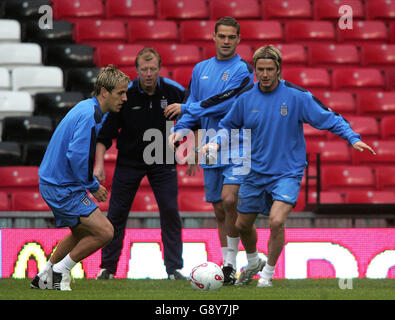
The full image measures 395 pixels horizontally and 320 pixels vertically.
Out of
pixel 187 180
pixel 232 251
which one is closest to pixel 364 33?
pixel 187 180

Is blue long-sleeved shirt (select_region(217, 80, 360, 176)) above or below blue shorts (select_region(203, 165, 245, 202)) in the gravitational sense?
above

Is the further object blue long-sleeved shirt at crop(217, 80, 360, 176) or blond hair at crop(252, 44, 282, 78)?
blue long-sleeved shirt at crop(217, 80, 360, 176)

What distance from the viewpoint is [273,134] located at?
6.55m

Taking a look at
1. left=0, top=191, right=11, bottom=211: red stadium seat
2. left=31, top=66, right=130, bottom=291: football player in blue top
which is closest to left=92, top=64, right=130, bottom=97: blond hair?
left=31, top=66, right=130, bottom=291: football player in blue top

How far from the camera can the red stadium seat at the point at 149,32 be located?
12.5 meters

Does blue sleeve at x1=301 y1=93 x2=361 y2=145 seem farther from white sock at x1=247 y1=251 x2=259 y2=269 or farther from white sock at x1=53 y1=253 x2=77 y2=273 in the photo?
white sock at x1=53 y1=253 x2=77 y2=273

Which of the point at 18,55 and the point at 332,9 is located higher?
the point at 332,9

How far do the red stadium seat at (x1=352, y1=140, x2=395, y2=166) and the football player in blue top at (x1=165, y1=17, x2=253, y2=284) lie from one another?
171 inches

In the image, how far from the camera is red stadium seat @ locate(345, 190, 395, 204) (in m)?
10.2

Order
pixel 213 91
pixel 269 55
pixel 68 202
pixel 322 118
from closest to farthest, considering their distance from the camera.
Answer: pixel 68 202, pixel 269 55, pixel 322 118, pixel 213 91

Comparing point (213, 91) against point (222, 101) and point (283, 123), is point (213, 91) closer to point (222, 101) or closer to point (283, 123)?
point (222, 101)

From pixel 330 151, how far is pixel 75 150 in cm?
564

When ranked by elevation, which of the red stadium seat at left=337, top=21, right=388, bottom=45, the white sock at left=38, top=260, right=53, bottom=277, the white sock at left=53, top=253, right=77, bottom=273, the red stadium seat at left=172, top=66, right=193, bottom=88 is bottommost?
the white sock at left=38, top=260, right=53, bottom=277
